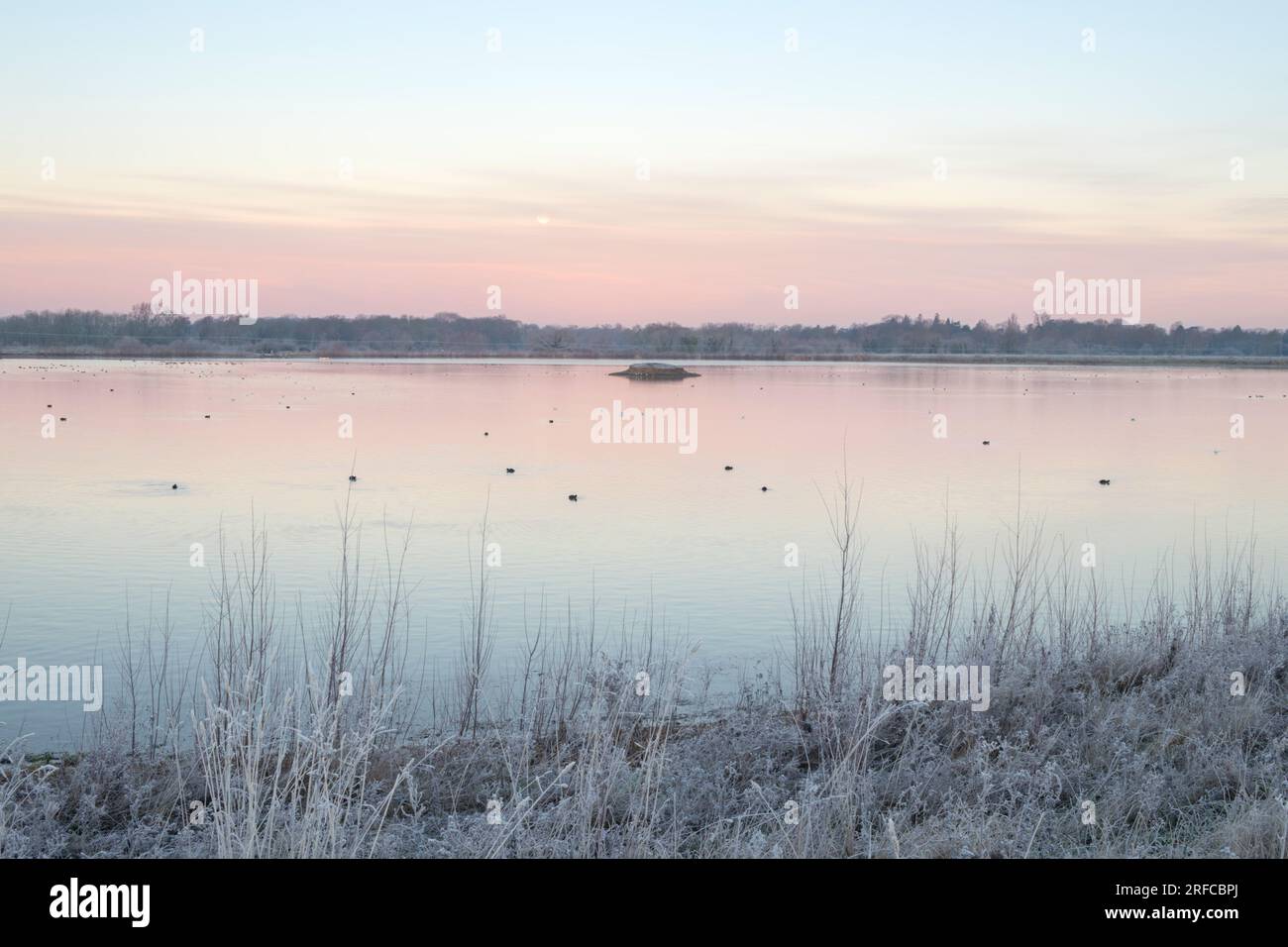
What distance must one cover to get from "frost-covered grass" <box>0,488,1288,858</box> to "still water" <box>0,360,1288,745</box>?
1.20 m

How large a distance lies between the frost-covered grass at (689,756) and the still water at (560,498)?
120 cm

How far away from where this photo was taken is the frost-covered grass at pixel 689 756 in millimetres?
5379

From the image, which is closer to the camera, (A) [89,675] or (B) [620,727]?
(B) [620,727]

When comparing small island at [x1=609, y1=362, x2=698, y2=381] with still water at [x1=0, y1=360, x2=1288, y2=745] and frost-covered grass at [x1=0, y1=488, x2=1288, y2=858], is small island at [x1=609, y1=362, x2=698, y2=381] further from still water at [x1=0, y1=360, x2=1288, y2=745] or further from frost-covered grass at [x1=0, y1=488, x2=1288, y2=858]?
frost-covered grass at [x1=0, y1=488, x2=1288, y2=858]

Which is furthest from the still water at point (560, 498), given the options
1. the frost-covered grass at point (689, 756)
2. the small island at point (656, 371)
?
the small island at point (656, 371)

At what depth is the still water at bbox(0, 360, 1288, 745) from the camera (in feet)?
37.1

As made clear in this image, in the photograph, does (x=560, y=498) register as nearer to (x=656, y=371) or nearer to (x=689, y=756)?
(x=689, y=756)

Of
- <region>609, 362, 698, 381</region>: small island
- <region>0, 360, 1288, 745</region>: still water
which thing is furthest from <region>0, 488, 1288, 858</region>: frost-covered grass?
<region>609, 362, 698, 381</region>: small island

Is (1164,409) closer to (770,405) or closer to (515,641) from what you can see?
(770,405)

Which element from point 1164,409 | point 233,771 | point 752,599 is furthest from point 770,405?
point 233,771

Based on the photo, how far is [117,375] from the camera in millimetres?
53875

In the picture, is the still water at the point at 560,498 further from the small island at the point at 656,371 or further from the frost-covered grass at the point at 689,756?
the small island at the point at 656,371

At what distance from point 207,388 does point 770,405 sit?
73.4 feet
